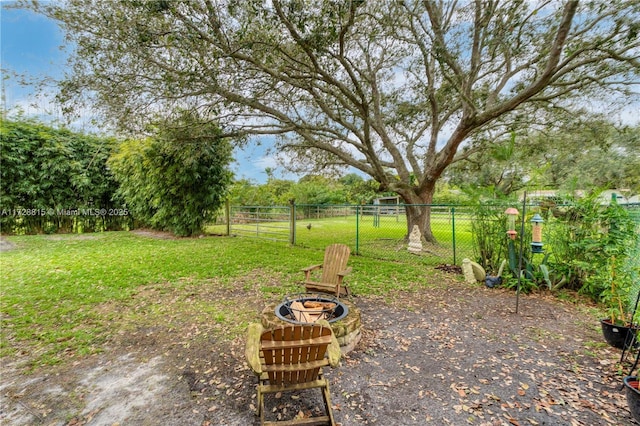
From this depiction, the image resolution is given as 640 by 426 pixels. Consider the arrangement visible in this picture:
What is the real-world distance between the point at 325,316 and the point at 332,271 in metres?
1.26

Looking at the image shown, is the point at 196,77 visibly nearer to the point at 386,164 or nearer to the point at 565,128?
the point at 386,164

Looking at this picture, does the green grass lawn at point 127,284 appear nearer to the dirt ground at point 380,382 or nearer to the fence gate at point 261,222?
the dirt ground at point 380,382

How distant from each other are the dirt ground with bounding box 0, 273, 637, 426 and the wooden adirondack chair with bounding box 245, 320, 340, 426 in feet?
0.68

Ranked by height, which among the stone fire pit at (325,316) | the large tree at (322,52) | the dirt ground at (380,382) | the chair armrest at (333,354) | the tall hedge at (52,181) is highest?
the large tree at (322,52)

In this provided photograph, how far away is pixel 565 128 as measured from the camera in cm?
796

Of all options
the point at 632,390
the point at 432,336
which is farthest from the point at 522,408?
the point at 432,336

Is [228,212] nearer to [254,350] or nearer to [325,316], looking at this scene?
[325,316]

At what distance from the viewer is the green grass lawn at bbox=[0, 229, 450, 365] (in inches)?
126

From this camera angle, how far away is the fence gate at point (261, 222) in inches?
384

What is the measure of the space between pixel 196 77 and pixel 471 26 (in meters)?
5.42

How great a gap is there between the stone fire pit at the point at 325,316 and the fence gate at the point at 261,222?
5.91 meters

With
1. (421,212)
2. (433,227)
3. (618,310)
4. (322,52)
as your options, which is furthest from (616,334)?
(433,227)

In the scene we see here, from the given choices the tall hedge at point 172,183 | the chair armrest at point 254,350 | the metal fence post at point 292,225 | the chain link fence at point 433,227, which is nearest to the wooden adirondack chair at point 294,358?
the chair armrest at point 254,350

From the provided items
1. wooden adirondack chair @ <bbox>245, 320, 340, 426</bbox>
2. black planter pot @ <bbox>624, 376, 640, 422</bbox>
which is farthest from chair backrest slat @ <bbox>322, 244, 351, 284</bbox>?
black planter pot @ <bbox>624, 376, 640, 422</bbox>
